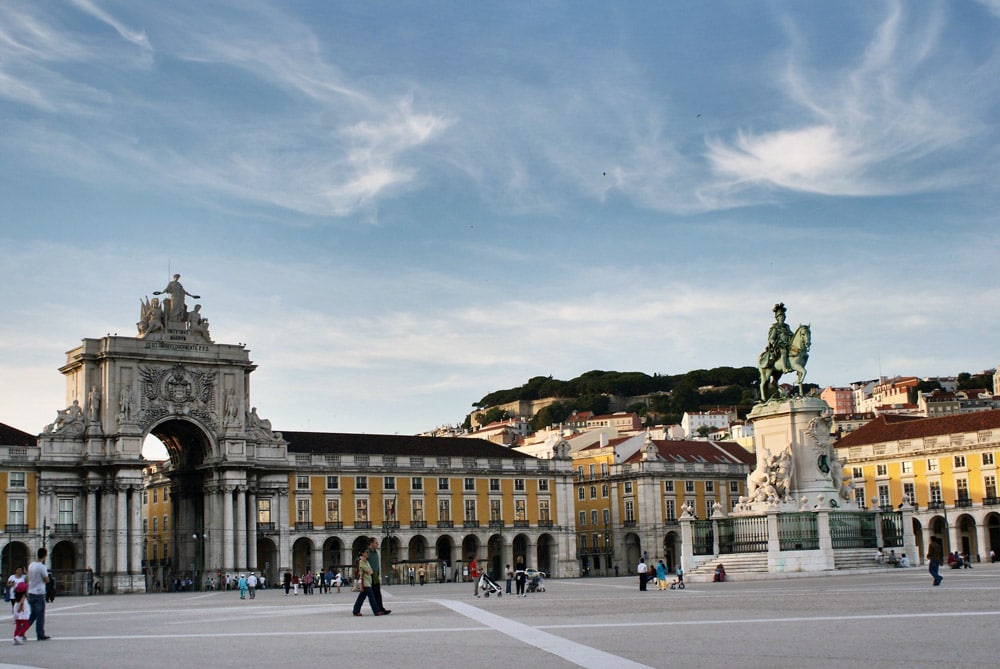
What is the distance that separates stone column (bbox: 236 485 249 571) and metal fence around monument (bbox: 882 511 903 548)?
151ft

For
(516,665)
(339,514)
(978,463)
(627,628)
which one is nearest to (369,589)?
(627,628)

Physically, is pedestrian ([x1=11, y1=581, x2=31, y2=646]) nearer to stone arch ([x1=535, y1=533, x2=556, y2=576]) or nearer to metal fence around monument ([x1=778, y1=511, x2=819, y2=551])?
metal fence around monument ([x1=778, y1=511, x2=819, y2=551])

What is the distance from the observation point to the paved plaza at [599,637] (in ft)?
45.4

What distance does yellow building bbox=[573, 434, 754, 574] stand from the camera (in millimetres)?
96375

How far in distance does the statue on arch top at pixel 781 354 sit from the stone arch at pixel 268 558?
152ft

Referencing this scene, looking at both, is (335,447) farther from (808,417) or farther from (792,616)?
(792,616)

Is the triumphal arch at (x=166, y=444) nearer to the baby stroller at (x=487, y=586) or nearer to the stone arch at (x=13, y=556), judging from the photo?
the stone arch at (x=13, y=556)

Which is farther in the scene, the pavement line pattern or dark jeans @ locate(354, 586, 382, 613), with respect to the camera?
dark jeans @ locate(354, 586, 382, 613)

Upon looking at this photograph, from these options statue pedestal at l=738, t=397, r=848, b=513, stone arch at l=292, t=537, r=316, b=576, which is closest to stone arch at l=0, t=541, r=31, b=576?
stone arch at l=292, t=537, r=316, b=576

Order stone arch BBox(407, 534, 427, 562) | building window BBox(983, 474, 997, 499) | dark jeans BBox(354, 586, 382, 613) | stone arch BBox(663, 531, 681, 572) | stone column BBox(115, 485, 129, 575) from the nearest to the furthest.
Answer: dark jeans BBox(354, 586, 382, 613) < stone column BBox(115, 485, 129, 575) < building window BBox(983, 474, 997, 499) < stone arch BBox(407, 534, 427, 562) < stone arch BBox(663, 531, 681, 572)

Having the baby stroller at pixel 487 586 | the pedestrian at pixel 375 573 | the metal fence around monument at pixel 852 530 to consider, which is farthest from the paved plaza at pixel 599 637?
the metal fence around monument at pixel 852 530

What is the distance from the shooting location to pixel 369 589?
25.3 metres

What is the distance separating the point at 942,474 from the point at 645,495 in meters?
21.5

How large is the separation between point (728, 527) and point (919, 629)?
27219mm
